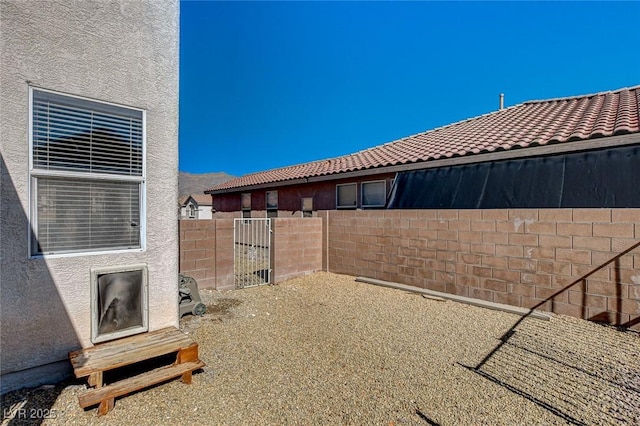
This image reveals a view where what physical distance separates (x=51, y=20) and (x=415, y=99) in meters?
40.6

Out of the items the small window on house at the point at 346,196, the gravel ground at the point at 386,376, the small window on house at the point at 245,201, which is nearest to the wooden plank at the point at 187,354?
the gravel ground at the point at 386,376

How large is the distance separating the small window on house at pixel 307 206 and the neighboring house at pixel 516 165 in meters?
0.12

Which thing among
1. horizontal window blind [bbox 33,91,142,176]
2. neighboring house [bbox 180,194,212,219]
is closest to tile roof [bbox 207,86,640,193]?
horizontal window blind [bbox 33,91,142,176]

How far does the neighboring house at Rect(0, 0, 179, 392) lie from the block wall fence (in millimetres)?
3225

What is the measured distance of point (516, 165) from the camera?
680 centimetres

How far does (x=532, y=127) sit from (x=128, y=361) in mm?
9768

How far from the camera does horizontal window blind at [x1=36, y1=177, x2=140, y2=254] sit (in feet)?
10.2

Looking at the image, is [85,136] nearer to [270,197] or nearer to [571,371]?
[571,371]

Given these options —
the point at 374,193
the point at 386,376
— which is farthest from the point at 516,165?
the point at 386,376

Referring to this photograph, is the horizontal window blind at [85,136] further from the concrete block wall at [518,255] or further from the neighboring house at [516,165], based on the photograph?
the neighboring house at [516,165]

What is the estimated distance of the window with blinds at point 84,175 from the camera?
3053 mm

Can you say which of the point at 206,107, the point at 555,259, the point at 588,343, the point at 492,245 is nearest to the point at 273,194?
the point at 492,245

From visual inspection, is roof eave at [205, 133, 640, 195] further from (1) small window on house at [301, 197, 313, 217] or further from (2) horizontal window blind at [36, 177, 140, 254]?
(2) horizontal window blind at [36, 177, 140, 254]

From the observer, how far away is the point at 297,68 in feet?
98.4
